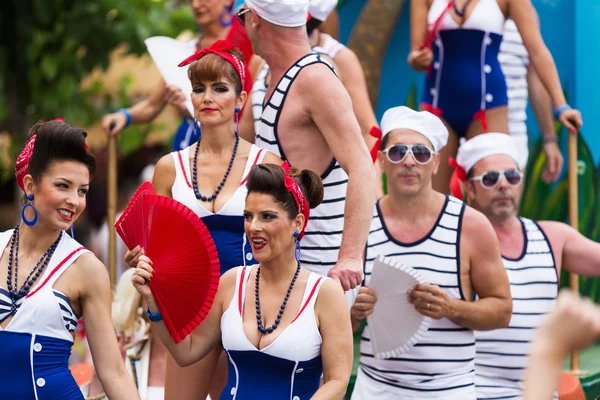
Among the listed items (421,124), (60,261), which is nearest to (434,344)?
(421,124)

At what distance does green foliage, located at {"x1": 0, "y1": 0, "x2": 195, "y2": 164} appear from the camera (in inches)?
324

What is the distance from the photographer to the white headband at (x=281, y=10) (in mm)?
4168

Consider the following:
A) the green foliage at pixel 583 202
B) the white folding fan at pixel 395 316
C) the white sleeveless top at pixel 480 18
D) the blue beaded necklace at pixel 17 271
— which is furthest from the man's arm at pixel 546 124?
the blue beaded necklace at pixel 17 271

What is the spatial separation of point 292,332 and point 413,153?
60.0 inches

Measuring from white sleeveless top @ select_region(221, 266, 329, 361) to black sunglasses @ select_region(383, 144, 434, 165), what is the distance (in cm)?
128

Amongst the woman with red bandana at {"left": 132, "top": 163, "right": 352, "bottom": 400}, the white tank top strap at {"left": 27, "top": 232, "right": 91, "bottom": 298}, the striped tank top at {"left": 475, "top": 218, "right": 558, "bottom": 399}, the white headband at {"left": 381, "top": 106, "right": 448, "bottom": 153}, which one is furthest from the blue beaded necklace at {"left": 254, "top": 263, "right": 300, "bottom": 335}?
the striped tank top at {"left": 475, "top": 218, "right": 558, "bottom": 399}

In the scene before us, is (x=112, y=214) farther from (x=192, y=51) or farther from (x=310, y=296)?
(x=310, y=296)

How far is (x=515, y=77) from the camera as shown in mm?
6691

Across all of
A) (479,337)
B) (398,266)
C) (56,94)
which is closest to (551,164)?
(479,337)

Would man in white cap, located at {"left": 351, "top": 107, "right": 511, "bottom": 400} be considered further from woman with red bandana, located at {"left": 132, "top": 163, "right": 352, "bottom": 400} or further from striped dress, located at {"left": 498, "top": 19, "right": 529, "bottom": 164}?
striped dress, located at {"left": 498, "top": 19, "right": 529, "bottom": 164}

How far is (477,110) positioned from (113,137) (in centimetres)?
205

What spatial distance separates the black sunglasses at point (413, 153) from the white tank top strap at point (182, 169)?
110 cm

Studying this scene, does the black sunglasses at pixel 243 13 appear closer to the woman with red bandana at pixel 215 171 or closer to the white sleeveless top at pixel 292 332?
the woman with red bandana at pixel 215 171

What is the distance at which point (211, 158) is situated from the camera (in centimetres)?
412
